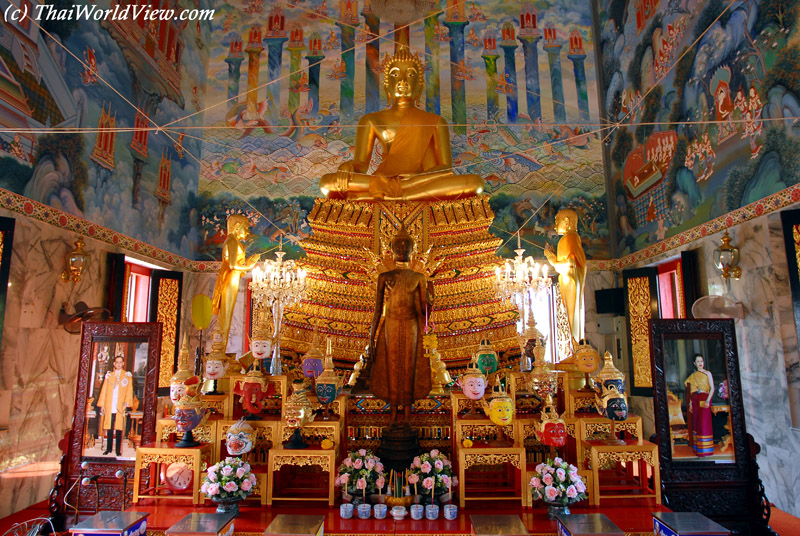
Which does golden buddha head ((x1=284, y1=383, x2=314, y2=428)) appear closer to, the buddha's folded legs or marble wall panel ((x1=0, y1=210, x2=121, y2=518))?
marble wall panel ((x1=0, y1=210, x2=121, y2=518))

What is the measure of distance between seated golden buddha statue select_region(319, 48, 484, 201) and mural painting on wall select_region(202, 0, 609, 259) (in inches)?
91.6

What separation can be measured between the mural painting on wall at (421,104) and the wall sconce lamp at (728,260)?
3443mm

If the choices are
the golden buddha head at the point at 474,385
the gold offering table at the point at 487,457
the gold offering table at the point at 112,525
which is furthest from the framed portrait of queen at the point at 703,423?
the gold offering table at the point at 112,525

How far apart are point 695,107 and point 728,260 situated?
2394 millimetres

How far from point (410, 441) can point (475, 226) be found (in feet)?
10.1

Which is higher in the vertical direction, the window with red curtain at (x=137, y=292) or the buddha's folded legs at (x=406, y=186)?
the buddha's folded legs at (x=406, y=186)

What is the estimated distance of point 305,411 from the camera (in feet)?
12.7

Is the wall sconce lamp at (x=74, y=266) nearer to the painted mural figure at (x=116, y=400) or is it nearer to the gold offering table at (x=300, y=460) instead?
the painted mural figure at (x=116, y=400)

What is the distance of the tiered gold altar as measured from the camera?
18.9 feet

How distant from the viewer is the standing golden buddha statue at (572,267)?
5.60m

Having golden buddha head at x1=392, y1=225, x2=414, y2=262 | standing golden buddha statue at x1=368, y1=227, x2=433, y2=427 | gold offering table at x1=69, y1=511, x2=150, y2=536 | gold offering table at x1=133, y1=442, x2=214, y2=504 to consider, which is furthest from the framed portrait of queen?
gold offering table at x1=69, y1=511, x2=150, y2=536

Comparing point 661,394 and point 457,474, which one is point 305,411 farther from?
point 661,394

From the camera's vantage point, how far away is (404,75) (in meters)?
7.31

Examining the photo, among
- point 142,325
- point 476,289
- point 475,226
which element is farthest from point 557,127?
point 142,325
